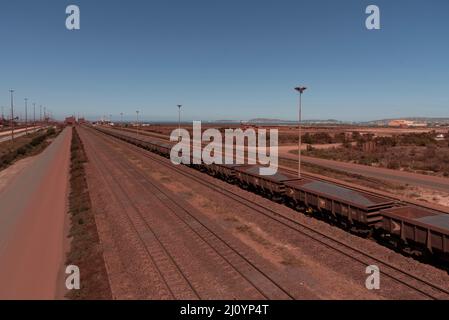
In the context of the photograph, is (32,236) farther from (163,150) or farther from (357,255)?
(163,150)

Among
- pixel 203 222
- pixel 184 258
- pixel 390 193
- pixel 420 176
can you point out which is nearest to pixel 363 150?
pixel 420 176

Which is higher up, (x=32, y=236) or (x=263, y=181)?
(x=263, y=181)

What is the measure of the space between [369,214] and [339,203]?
1.88 meters

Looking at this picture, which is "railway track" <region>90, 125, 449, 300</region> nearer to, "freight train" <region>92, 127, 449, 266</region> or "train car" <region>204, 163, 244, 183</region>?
"freight train" <region>92, 127, 449, 266</region>

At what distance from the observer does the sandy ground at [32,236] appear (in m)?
13.6

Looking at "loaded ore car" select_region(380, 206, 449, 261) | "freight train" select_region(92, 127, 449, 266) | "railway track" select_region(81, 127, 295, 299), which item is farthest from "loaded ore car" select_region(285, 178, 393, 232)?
"railway track" select_region(81, 127, 295, 299)

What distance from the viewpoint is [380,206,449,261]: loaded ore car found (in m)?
12.5

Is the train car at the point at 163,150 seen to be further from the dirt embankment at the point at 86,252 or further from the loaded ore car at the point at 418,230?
the loaded ore car at the point at 418,230

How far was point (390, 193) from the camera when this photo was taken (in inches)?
1072

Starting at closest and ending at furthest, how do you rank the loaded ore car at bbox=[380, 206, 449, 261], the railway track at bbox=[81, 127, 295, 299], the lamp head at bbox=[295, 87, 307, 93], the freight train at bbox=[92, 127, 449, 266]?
1. the railway track at bbox=[81, 127, 295, 299]
2. the loaded ore car at bbox=[380, 206, 449, 261]
3. the freight train at bbox=[92, 127, 449, 266]
4. the lamp head at bbox=[295, 87, 307, 93]

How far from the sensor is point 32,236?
64.3 feet

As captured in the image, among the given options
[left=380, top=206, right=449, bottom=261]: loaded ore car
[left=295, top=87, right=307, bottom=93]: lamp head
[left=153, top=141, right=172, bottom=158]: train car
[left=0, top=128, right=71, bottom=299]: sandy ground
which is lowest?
[left=0, top=128, right=71, bottom=299]: sandy ground

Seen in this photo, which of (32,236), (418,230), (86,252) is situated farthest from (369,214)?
(32,236)
